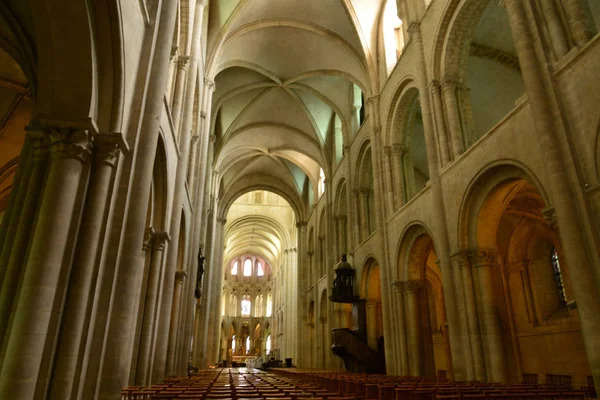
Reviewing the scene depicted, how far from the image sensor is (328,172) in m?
25.0

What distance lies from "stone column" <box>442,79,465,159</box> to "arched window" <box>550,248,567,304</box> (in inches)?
293

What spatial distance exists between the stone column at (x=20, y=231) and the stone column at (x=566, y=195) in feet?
24.6

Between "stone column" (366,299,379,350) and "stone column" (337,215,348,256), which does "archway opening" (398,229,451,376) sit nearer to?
"stone column" (366,299,379,350)

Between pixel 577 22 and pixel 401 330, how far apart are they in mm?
9823

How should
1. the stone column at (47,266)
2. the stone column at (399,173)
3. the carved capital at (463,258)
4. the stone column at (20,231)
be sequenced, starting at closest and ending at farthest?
the stone column at (47,266)
the stone column at (20,231)
the carved capital at (463,258)
the stone column at (399,173)

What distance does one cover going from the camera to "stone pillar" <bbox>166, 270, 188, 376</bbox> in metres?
11.9

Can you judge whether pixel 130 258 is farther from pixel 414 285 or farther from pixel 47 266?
pixel 414 285

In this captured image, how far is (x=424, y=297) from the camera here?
1386cm

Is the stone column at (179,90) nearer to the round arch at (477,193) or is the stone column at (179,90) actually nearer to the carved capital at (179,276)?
the carved capital at (179,276)

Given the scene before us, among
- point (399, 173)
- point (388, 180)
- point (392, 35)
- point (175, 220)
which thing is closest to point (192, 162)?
point (175, 220)

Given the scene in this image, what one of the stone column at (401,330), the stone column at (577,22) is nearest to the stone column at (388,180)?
the stone column at (401,330)

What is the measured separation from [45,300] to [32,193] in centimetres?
133

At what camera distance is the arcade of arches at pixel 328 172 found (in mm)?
4961

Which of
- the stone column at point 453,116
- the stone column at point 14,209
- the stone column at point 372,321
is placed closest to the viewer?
the stone column at point 14,209
